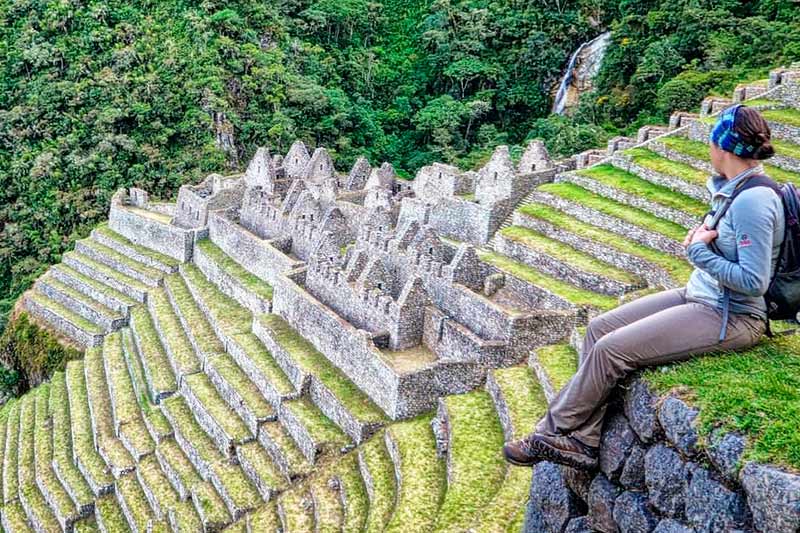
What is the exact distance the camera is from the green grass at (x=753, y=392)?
487 cm

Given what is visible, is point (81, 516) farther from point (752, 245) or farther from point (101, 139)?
point (101, 139)

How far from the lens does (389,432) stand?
515 inches

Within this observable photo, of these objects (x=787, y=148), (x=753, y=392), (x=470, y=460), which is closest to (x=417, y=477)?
(x=470, y=460)

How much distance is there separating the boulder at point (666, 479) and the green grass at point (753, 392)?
0.34 meters

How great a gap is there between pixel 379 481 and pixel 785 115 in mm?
13498

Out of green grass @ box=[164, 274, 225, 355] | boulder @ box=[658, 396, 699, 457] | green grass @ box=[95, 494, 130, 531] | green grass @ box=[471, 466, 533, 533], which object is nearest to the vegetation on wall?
green grass @ box=[164, 274, 225, 355]

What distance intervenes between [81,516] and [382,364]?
24.3 feet

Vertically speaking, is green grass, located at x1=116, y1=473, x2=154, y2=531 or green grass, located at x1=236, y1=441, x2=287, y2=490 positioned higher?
green grass, located at x1=236, y1=441, x2=287, y2=490

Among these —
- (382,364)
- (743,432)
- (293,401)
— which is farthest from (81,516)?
(743,432)

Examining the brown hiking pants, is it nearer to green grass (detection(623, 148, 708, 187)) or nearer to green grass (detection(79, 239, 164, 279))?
green grass (detection(623, 148, 708, 187))

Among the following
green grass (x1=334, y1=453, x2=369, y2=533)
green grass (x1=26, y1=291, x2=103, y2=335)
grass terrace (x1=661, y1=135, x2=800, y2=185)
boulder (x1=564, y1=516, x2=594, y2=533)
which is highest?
grass terrace (x1=661, y1=135, x2=800, y2=185)

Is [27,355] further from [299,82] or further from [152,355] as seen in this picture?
[299,82]

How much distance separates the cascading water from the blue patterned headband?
124 feet

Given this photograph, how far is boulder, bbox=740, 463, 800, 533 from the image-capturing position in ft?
14.6
